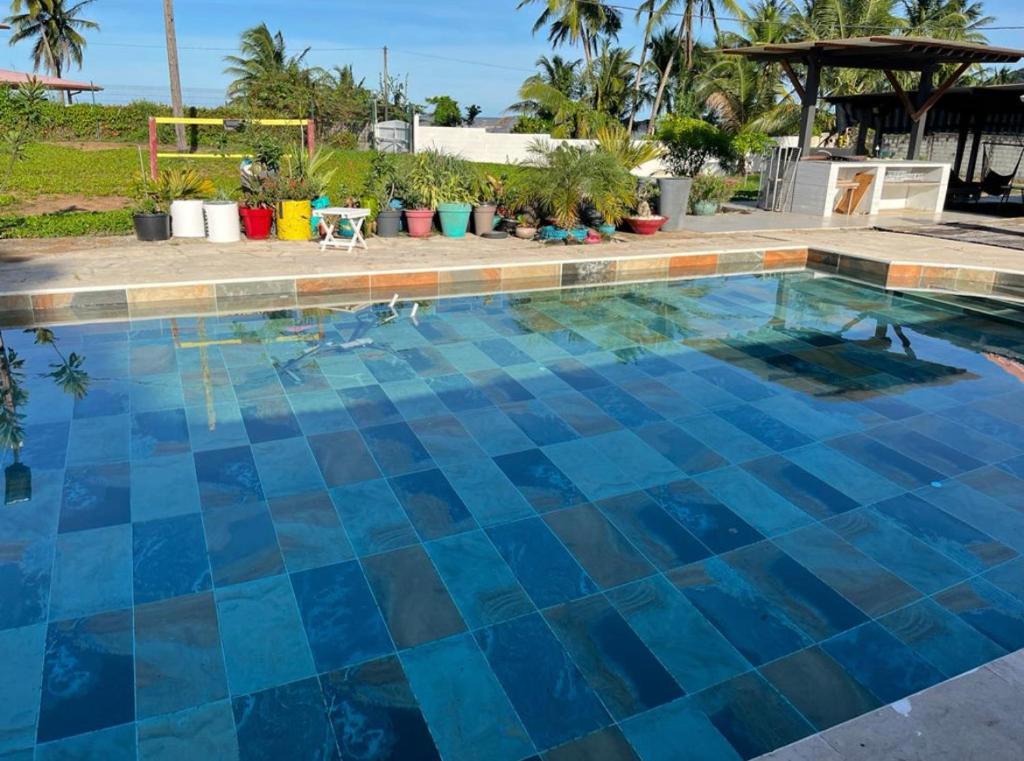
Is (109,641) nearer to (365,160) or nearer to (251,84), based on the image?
(365,160)

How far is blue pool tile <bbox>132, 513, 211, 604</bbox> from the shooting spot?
10.6 ft

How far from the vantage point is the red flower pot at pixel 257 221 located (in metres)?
10.1

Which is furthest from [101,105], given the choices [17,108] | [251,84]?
[17,108]

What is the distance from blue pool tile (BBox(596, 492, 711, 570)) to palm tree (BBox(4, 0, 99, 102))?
4673 cm

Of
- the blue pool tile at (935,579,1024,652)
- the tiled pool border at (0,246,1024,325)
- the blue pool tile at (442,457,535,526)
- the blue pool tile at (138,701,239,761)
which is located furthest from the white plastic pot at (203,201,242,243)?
the blue pool tile at (935,579,1024,652)

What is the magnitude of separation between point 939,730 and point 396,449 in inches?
124

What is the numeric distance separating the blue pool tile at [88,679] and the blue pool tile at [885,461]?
3.98 meters

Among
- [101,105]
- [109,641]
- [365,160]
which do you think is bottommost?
[109,641]

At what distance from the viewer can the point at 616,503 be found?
4059 millimetres

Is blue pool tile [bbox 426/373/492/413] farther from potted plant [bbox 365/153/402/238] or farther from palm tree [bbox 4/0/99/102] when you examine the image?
palm tree [bbox 4/0/99/102]

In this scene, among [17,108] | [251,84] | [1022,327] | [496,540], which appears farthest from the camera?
[251,84]

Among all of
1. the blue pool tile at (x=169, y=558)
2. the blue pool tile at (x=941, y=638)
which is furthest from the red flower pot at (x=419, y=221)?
the blue pool tile at (x=941, y=638)

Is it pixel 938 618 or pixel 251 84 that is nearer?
pixel 938 618

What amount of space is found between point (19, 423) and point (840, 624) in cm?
492
